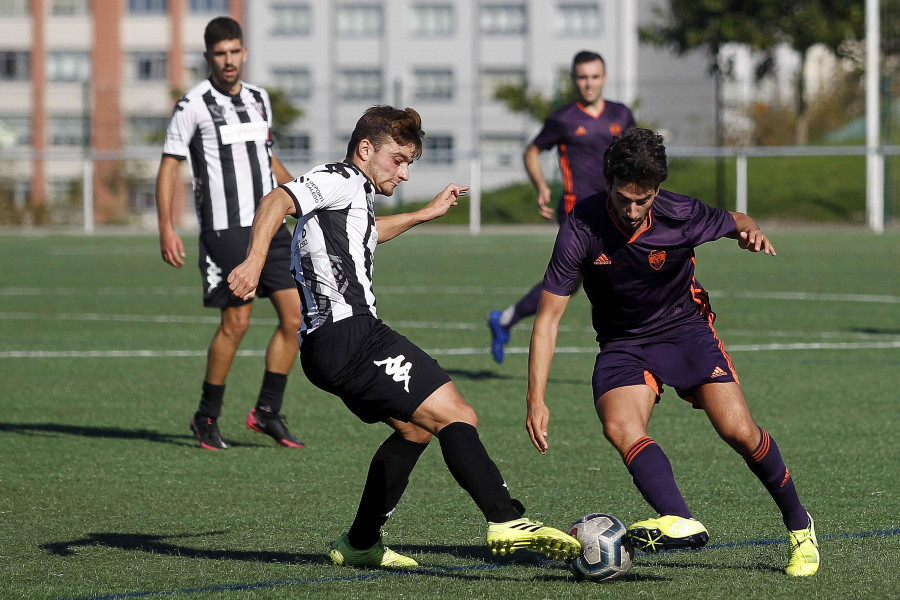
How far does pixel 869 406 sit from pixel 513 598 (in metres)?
4.40

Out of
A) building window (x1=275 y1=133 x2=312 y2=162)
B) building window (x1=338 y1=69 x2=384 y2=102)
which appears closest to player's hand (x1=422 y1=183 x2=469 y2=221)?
building window (x1=275 y1=133 x2=312 y2=162)

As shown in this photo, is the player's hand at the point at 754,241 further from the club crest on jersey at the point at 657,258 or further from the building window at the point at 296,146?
the building window at the point at 296,146

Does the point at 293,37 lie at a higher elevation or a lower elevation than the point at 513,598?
higher

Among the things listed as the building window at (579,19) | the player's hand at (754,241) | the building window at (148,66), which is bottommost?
the player's hand at (754,241)

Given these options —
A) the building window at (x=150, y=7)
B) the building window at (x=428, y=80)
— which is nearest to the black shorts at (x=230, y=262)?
the building window at (x=428, y=80)

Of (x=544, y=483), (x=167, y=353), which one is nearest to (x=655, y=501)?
(x=544, y=483)

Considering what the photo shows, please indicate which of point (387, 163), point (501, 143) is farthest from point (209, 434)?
point (501, 143)

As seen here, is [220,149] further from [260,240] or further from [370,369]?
[370,369]

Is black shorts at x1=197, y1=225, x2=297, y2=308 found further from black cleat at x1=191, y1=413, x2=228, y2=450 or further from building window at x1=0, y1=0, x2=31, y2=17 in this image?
building window at x1=0, y1=0, x2=31, y2=17

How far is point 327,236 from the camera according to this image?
448 cm

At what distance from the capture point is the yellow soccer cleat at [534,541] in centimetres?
404

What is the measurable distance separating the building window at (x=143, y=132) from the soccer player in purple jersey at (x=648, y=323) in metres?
36.6

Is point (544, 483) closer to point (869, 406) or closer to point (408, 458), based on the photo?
point (408, 458)

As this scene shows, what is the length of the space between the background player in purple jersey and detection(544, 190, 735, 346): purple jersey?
14.9 ft
